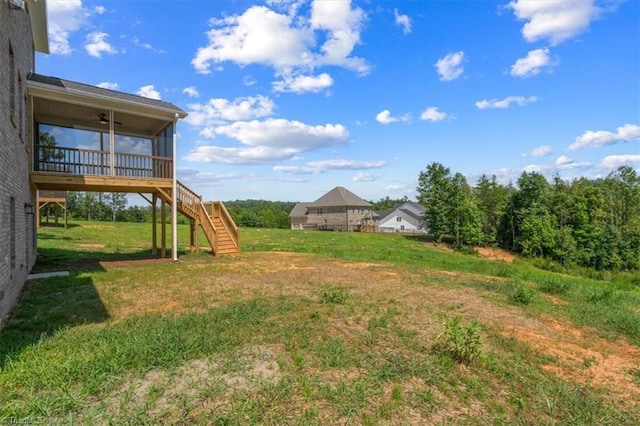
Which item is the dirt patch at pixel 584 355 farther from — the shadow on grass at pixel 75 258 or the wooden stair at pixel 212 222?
the shadow on grass at pixel 75 258

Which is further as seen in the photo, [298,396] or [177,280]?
[177,280]

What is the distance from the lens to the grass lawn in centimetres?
308

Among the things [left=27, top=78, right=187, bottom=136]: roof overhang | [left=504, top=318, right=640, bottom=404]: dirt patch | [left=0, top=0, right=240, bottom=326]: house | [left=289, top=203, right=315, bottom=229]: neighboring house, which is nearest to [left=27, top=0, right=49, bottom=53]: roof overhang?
[left=0, top=0, right=240, bottom=326]: house

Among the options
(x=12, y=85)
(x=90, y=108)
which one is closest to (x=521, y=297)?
(x=12, y=85)

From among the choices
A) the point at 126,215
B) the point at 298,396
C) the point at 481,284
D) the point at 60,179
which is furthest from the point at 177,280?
the point at 126,215

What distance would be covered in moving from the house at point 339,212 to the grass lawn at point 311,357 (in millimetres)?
45585

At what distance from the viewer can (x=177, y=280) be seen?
344 inches

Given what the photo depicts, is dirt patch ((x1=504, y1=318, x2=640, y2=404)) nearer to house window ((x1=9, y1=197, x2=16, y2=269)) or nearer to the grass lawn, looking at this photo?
the grass lawn

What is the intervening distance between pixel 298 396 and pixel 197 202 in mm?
11643

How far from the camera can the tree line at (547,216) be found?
3136 centimetres

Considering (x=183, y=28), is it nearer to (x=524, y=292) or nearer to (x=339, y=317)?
(x=339, y=317)

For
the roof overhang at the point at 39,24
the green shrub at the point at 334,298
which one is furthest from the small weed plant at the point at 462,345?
the roof overhang at the point at 39,24

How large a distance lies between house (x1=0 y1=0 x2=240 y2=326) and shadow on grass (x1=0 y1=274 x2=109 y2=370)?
0.35 m

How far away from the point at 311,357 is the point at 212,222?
10571 mm
